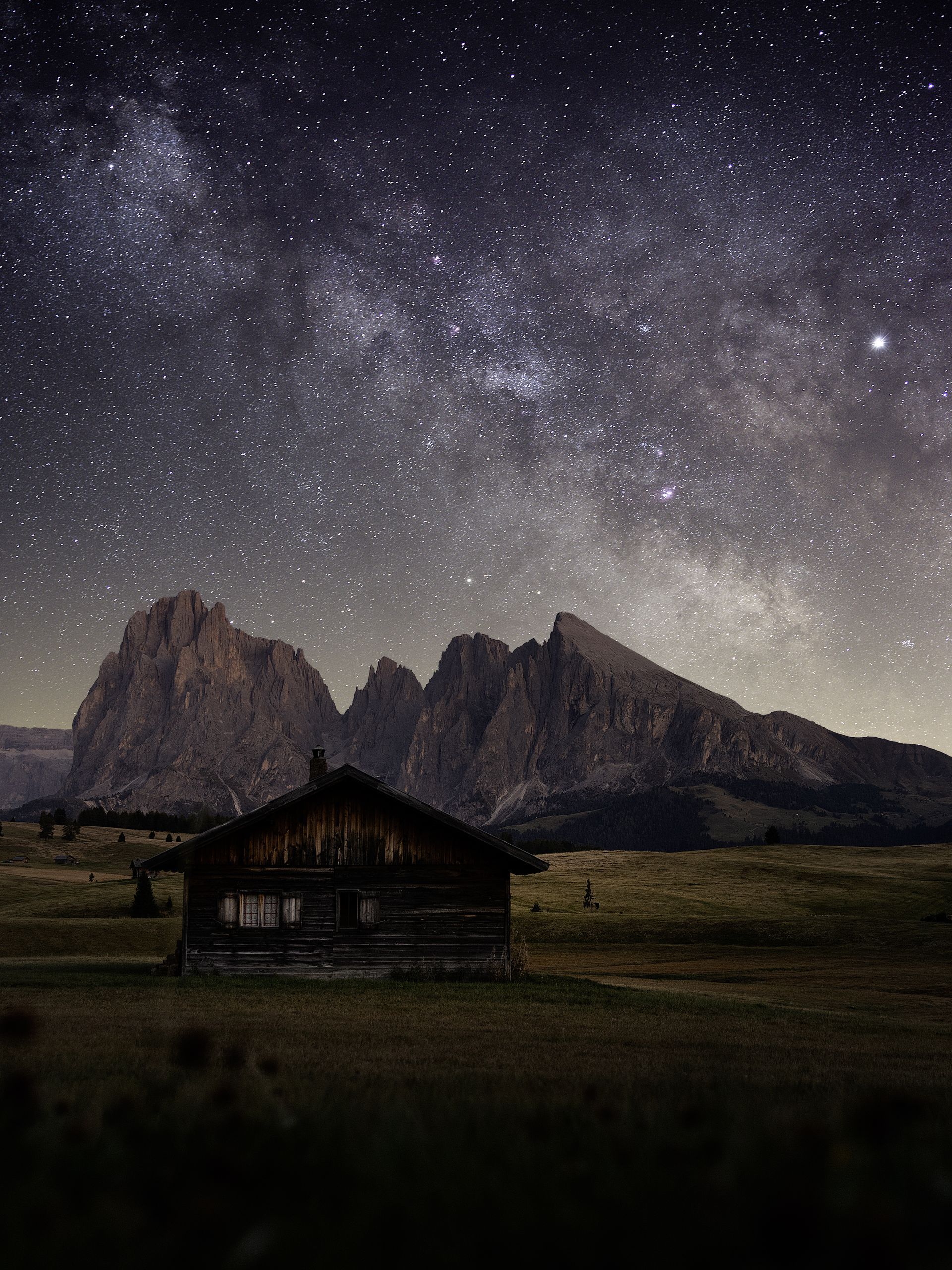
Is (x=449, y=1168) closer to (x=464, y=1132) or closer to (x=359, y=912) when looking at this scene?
(x=464, y=1132)

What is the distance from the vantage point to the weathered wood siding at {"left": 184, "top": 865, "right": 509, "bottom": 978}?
2694 cm

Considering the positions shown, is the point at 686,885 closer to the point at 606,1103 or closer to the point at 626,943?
the point at 626,943

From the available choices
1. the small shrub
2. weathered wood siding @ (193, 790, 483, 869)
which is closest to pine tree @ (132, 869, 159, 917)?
weathered wood siding @ (193, 790, 483, 869)

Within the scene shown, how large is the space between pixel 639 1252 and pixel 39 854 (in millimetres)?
118946

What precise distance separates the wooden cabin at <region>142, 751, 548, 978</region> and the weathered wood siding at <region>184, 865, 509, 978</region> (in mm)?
30

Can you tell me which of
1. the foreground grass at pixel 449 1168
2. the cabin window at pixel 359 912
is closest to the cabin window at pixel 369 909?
the cabin window at pixel 359 912

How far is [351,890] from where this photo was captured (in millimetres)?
27078

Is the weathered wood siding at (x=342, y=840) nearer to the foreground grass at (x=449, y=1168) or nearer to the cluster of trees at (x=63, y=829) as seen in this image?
the foreground grass at (x=449, y=1168)

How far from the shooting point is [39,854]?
105750mm

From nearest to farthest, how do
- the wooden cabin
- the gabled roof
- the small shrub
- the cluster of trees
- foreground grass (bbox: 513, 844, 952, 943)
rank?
the gabled roof → the small shrub → the wooden cabin → foreground grass (bbox: 513, 844, 952, 943) → the cluster of trees

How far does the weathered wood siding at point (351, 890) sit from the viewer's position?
26969 mm

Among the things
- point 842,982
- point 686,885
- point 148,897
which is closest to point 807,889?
point 686,885

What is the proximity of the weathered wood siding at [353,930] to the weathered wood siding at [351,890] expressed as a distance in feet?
0.10

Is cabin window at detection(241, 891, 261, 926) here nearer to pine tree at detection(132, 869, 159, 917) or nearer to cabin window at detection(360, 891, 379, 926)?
cabin window at detection(360, 891, 379, 926)
